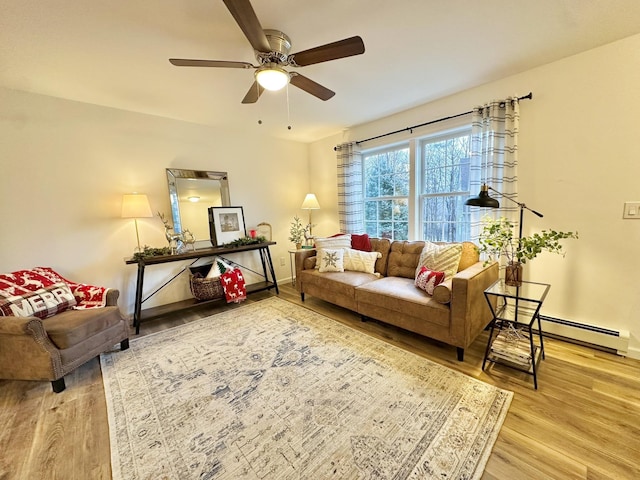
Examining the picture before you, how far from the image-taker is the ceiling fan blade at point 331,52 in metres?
1.42

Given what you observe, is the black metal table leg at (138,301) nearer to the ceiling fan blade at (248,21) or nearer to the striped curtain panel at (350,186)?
the ceiling fan blade at (248,21)

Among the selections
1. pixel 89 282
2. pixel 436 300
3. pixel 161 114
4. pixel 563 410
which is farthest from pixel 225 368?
pixel 161 114

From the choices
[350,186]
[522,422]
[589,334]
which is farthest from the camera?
[350,186]

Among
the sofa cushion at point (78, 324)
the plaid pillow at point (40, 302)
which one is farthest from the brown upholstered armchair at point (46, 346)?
the plaid pillow at point (40, 302)

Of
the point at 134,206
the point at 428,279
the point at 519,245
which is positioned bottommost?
A: the point at 428,279

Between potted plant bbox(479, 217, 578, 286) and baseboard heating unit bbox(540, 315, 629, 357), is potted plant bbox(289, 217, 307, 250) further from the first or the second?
baseboard heating unit bbox(540, 315, 629, 357)

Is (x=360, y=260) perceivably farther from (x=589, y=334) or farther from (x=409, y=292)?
(x=589, y=334)

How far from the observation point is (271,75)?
67.1 inches

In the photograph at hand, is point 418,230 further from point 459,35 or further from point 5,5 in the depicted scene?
point 5,5

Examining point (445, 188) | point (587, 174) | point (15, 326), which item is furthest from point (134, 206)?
point (587, 174)

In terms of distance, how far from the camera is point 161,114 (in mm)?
3078

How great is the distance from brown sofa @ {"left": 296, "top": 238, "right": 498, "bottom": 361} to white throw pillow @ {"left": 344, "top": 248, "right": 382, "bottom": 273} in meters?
0.07

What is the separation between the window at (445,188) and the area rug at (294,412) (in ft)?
5.48

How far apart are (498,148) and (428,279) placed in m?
1.51
